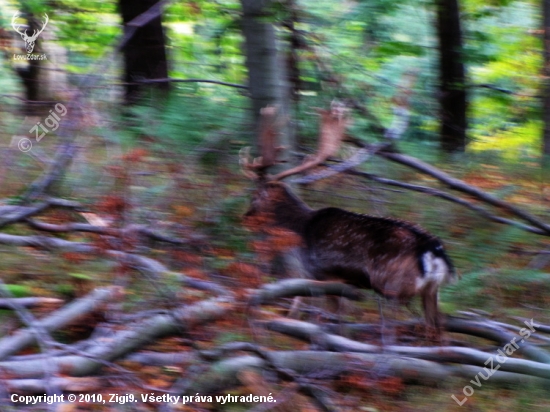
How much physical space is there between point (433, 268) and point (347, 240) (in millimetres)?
975

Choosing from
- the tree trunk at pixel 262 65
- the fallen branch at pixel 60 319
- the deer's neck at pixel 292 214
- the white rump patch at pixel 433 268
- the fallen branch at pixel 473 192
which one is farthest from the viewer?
the fallen branch at pixel 473 192

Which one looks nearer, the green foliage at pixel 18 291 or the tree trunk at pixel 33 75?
the green foliage at pixel 18 291

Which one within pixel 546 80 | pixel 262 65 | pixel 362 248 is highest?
pixel 262 65

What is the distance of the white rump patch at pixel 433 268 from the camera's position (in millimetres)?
5910

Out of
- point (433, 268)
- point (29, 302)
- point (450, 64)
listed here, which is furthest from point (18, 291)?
point (450, 64)

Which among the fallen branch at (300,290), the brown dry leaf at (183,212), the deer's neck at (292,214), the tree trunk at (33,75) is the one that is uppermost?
the tree trunk at (33,75)

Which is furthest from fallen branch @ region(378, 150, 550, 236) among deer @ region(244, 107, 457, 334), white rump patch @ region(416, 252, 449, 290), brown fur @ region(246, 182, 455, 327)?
white rump patch @ region(416, 252, 449, 290)

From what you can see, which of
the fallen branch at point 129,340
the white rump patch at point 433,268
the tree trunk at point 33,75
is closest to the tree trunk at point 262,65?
the white rump patch at point 433,268

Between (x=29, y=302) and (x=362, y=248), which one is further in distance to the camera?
(x=362, y=248)

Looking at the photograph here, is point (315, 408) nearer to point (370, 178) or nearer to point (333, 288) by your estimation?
point (333, 288)

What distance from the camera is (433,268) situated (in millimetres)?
5906

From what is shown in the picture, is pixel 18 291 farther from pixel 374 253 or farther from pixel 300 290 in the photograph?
pixel 374 253

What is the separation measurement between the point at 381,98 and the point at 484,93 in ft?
12.5

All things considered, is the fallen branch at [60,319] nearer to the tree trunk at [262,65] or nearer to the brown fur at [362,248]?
the brown fur at [362,248]
